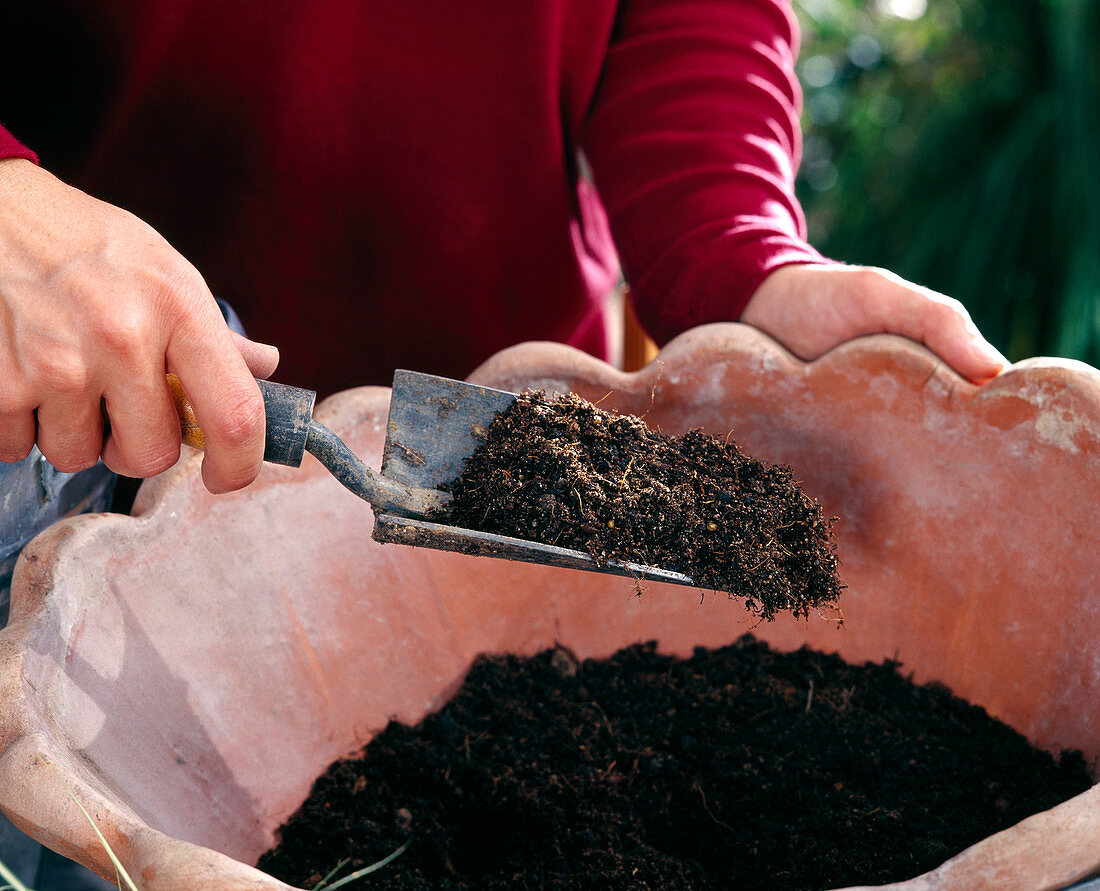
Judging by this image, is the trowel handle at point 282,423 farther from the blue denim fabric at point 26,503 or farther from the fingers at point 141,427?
the blue denim fabric at point 26,503

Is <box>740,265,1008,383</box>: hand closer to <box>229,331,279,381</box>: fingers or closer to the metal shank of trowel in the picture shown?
the metal shank of trowel

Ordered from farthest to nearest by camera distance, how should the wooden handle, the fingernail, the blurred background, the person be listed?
the blurred background
the person
the fingernail
the wooden handle

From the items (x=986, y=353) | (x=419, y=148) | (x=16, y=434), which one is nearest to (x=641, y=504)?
(x=986, y=353)

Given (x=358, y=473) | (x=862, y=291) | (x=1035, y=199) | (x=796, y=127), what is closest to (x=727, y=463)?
(x=862, y=291)

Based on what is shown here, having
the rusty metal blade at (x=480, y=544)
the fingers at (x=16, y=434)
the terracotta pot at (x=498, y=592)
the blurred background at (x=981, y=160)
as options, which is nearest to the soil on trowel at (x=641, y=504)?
the rusty metal blade at (x=480, y=544)

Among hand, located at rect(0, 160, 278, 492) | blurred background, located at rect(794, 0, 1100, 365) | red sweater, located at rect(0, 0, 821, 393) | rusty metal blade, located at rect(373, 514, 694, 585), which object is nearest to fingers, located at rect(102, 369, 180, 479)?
hand, located at rect(0, 160, 278, 492)

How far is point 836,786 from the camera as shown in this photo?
→ 3.09 ft

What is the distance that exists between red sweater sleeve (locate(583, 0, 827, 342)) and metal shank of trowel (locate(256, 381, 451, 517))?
Result: 506 mm

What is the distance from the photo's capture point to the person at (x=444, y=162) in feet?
3.59

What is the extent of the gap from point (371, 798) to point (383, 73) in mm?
963

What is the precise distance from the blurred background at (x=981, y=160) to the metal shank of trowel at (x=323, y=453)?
2.27 meters

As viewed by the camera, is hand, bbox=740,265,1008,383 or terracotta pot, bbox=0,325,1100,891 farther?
hand, bbox=740,265,1008,383

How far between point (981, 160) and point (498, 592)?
2523 mm

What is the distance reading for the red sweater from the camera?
1.12m
